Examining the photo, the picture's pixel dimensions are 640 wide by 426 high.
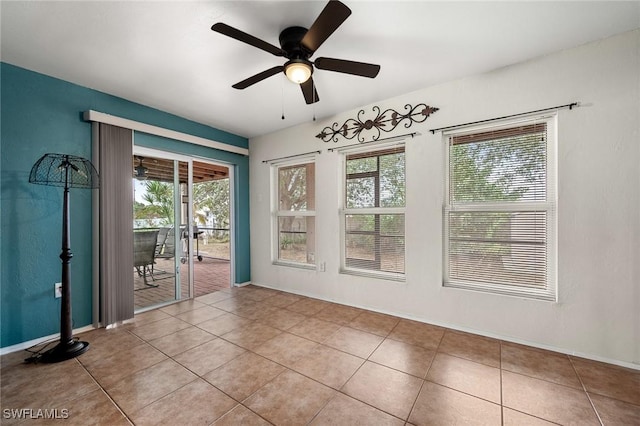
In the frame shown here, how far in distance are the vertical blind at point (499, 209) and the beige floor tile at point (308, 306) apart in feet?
5.14

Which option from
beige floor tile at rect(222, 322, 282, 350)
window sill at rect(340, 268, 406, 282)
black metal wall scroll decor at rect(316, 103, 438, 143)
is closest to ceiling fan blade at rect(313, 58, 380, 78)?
black metal wall scroll decor at rect(316, 103, 438, 143)

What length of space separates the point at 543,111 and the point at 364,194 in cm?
189

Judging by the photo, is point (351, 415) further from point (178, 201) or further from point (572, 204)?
point (178, 201)

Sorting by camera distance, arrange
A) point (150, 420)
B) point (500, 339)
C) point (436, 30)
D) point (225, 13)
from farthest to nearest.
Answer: point (500, 339) < point (436, 30) < point (225, 13) < point (150, 420)

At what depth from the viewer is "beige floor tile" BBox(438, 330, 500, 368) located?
2115mm

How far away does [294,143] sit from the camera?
12.9 feet

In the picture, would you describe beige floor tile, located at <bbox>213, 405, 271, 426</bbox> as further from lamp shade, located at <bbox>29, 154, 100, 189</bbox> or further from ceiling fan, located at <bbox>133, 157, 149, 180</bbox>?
ceiling fan, located at <bbox>133, 157, 149, 180</bbox>

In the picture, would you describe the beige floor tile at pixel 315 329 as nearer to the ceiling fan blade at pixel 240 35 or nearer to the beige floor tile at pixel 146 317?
the beige floor tile at pixel 146 317

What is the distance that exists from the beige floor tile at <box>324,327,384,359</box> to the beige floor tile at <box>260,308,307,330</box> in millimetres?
520

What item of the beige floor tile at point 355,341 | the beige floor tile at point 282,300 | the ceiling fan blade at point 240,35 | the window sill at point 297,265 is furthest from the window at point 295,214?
the ceiling fan blade at point 240,35

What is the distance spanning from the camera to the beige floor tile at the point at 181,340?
2297 mm

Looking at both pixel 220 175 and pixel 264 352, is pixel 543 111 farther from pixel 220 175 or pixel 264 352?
pixel 220 175

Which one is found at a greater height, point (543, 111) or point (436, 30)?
point (436, 30)

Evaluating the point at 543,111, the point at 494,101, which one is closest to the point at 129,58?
the point at 494,101
